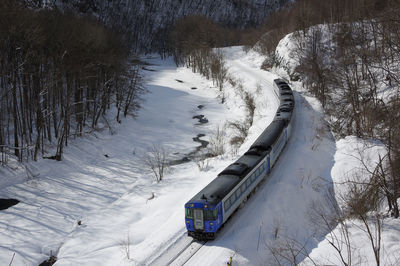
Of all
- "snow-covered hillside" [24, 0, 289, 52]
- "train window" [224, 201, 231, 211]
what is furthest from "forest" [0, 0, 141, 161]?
"snow-covered hillside" [24, 0, 289, 52]

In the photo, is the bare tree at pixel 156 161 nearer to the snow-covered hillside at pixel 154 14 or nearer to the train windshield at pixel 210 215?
the train windshield at pixel 210 215

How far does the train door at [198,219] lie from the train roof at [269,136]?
822 cm

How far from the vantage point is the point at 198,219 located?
50.2 feet

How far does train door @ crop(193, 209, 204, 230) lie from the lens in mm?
15211

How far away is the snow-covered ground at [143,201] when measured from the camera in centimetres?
1578

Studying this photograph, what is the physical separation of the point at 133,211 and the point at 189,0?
455 ft

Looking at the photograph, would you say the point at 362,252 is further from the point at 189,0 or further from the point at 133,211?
the point at 189,0

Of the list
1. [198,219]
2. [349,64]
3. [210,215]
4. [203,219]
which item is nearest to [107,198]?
[198,219]

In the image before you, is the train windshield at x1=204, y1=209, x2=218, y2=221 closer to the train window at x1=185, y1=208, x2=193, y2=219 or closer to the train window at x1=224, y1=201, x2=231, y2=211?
the train window at x1=185, y1=208, x2=193, y2=219

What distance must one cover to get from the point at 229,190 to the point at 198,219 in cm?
221

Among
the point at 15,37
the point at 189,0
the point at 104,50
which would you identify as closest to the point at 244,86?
the point at 104,50

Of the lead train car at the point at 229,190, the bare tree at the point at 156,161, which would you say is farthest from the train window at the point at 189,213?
the bare tree at the point at 156,161

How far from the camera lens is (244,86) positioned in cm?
5475

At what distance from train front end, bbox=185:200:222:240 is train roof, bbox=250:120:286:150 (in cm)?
783
